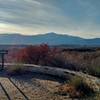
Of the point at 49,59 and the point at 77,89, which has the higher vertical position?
the point at 49,59

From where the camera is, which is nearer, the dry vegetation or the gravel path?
the gravel path

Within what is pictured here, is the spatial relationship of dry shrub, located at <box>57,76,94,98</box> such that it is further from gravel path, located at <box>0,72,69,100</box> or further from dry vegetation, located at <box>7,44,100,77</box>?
dry vegetation, located at <box>7,44,100,77</box>

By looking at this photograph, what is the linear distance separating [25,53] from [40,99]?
1729 cm

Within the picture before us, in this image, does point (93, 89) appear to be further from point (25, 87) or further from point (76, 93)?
point (25, 87)

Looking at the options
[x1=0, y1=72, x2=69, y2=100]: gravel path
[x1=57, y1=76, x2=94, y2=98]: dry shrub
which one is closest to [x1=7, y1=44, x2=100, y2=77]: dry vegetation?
[x1=0, y1=72, x2=69, y2=100]: gravel path

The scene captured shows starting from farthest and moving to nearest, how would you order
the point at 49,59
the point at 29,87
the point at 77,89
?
the point at 49,59
the point at 29,87
the point at 77,89

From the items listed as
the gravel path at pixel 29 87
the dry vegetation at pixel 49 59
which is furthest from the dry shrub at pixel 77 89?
the dry vegetation at pixel 49 59

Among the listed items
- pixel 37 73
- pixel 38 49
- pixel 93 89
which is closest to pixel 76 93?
pixel 93 89

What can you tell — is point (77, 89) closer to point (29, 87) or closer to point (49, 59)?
point (29, 87)

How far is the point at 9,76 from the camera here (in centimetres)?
1955

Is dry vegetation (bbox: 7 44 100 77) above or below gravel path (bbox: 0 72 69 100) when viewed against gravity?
above

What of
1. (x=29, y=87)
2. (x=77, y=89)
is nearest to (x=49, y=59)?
(x=29, y=87)

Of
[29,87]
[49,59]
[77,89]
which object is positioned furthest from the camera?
[49,59]

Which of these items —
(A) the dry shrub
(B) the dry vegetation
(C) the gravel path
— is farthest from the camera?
(B) the dry vegetation
